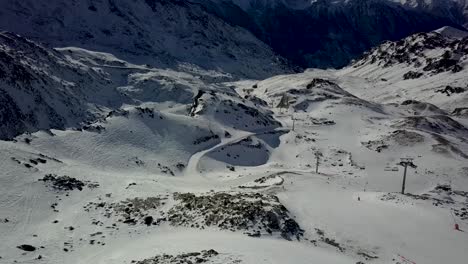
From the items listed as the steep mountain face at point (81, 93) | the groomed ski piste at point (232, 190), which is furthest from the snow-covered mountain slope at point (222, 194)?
the steep mountain face at point (81, 93)

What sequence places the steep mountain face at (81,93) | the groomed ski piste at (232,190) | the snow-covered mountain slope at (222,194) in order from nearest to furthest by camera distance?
the snow-covered mountain slope at (222,194) < the groomed ski piste at (232,190) < the steep mountain face at (81,93)

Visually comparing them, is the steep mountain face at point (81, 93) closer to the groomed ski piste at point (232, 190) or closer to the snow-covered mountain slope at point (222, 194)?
the groomed ski piste at point (232, 190)

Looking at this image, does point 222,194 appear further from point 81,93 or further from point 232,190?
point 81,93

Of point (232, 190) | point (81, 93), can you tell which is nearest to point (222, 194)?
point (232, 190)

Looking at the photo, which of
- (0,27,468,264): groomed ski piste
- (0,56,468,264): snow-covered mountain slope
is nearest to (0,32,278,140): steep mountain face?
(0,27,468,264): groomed ski piste

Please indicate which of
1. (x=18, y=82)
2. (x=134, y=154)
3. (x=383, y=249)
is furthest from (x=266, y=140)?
(x=383, y=249)

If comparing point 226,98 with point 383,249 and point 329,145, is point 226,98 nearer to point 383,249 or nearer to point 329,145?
point 329,145

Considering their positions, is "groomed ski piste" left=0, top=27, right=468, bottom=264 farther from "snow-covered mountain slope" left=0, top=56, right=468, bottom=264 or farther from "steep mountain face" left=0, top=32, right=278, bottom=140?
"steep mountain face" left=0, top=32, right=278, bottom=140

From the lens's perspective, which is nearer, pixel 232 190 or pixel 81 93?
pixel 232 190
